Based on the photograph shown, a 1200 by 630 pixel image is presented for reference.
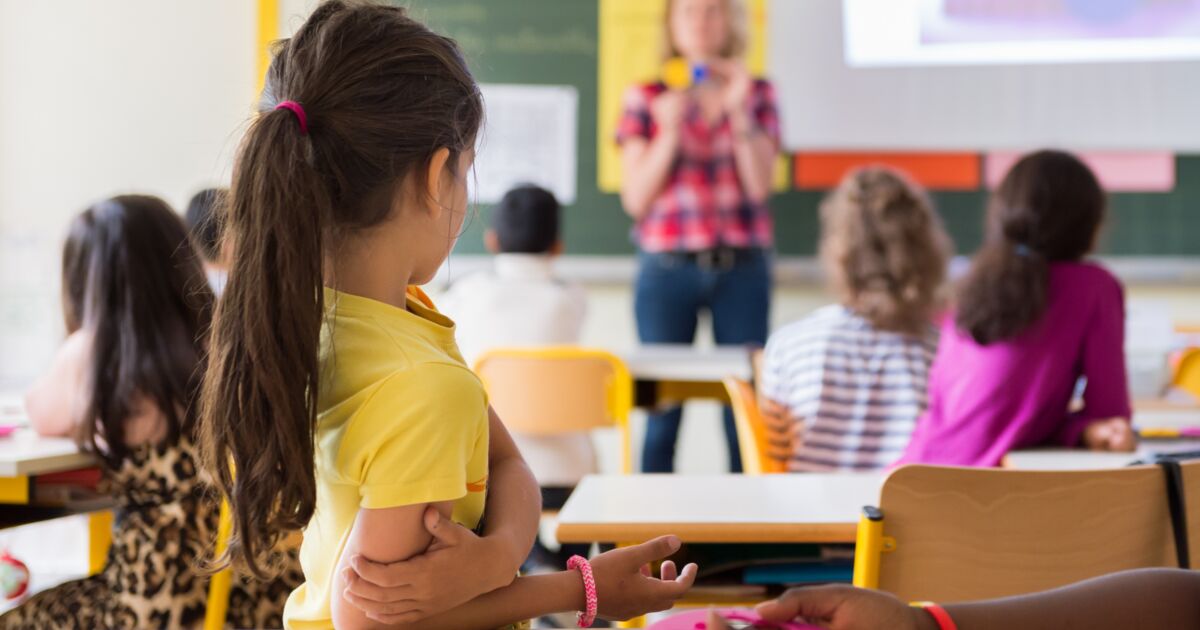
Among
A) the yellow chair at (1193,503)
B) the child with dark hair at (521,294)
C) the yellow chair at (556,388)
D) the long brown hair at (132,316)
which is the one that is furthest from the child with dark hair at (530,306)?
the yellow chair at (1193,503)

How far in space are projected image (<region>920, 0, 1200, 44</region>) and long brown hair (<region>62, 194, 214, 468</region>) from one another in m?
3.31

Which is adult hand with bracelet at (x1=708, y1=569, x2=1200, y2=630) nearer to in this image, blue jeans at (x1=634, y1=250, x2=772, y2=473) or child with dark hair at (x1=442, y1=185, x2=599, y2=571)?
child with dark hair at (x1=442, y1=185, x2=599, y2=571)

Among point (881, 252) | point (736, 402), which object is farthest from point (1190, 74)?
point (736, 402)

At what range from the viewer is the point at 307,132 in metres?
0.97

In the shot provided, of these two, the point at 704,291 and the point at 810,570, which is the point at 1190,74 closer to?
the point at 704,291

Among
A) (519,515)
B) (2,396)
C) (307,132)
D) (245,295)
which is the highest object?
(307,132)

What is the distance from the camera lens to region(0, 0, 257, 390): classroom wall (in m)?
4.45

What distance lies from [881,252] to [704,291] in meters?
1.43

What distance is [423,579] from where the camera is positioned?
3.00 ft

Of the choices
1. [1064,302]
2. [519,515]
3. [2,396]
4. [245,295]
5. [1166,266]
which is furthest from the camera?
[1166,266]

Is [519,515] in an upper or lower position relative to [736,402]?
A: upper

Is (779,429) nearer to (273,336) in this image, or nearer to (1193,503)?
(1193,503)

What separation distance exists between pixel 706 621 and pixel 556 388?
1.98 metres

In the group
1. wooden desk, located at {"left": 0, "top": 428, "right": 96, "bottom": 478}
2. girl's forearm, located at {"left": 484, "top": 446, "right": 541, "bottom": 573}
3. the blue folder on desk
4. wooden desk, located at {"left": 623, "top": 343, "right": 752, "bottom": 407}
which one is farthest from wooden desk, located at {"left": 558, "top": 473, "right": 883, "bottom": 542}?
wooden desk, located at {"left": 623, "top": 343, "right": 752, "bottom": 407}
